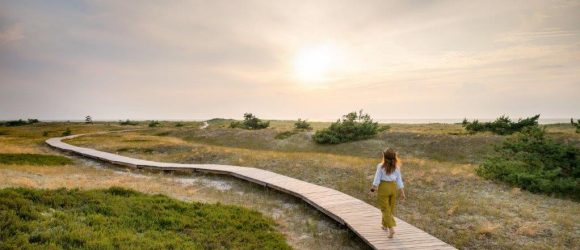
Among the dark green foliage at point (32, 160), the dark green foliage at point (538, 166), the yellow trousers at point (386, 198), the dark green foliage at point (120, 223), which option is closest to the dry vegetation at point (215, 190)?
the dark green foliage at point (120, 223)

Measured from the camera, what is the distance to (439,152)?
33.2 meters

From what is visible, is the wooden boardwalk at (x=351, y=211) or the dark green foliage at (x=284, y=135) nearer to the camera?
the wooden boardwalk at (x=351, y=211)

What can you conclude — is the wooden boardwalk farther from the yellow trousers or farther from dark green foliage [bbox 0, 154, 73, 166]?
dark green foliage [bbox 0, 154, 73, 166]

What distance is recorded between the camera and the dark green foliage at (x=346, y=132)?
40062mm

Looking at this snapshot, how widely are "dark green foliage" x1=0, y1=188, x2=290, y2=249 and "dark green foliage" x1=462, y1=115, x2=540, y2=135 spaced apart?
3864 centimetres

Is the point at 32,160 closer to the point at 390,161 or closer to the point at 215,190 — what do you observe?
the point at 215,190

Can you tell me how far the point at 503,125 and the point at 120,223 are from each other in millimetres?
43888

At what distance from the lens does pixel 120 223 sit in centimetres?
1045

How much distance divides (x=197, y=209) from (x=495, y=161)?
652 inches

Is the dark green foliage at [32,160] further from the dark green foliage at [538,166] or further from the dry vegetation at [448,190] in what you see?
the dark green foliage at [538,166]

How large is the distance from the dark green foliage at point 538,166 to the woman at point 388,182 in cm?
1028

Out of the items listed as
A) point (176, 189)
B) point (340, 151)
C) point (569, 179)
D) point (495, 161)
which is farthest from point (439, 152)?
point (176, 189)

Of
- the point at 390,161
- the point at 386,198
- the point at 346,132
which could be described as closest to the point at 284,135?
the point at 346,132

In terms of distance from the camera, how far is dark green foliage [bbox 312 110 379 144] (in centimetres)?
4006
